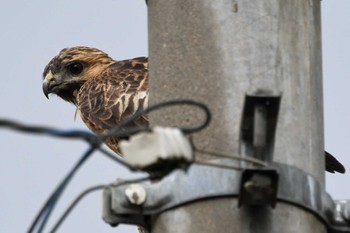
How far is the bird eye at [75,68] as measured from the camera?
1380 cm

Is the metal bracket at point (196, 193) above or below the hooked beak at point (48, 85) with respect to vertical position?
above

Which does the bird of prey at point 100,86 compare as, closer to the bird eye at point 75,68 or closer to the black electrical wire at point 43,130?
the bird eye at point 75,68

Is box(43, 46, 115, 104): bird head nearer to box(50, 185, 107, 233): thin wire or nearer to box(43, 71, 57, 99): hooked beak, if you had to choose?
box(43, 71, 57, 99): hooked beak

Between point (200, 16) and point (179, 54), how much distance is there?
18 centimetres

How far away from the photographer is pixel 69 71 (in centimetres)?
1384

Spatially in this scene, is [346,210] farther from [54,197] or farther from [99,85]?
[99,85]

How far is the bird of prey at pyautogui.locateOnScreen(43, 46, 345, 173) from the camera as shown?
11.5m

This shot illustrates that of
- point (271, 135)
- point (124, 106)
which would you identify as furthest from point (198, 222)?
point (124, 106)

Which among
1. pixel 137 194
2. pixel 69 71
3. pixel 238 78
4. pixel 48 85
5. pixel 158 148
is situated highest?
pixel 238 78

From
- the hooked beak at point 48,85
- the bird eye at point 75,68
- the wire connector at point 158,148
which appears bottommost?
the hooked beak at point 48,85

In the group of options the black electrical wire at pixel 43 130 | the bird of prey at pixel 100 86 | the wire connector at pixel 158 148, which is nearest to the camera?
the black electrical wire at pixel 43 130

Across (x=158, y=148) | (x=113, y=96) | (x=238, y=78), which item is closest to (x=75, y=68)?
(x=113, y=96)

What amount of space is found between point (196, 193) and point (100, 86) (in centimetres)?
773

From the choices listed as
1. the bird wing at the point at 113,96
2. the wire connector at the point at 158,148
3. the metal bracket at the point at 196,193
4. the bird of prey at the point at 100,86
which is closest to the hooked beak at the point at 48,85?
the bird of prey at the point at 100,86
